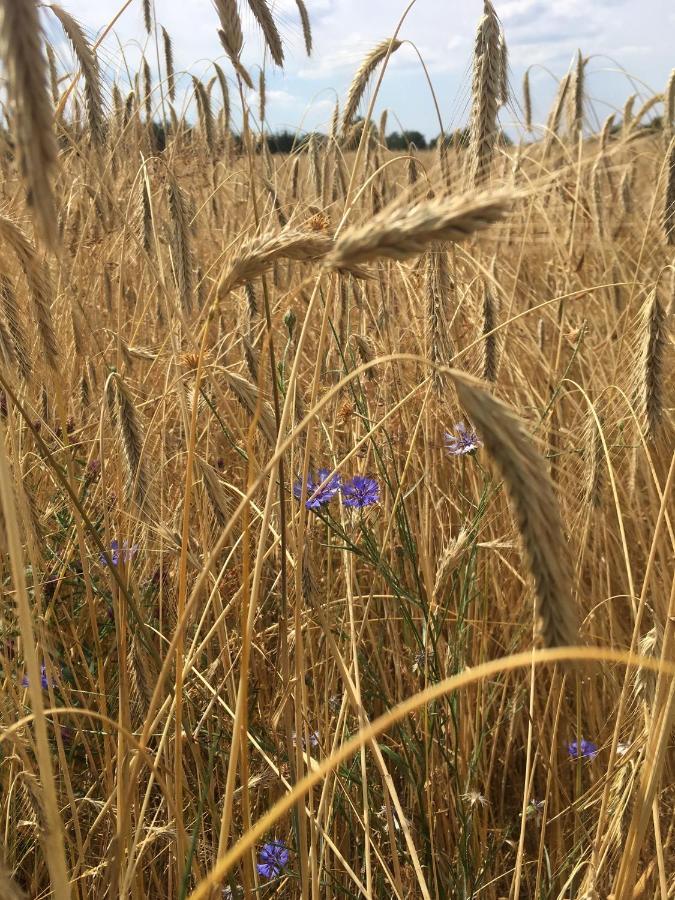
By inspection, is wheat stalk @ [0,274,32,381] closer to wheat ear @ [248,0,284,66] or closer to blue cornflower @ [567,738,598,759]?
wheat ear @ [248,0,284,66]

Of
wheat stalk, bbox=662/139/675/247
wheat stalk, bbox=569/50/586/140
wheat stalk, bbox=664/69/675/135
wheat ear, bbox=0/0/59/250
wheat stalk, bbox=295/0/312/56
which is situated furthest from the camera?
wheat stalk, bbox=569/50/586/140

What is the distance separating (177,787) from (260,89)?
4.02ft

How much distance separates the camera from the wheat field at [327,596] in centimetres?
78

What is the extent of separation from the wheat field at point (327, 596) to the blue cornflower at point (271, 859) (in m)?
0.01

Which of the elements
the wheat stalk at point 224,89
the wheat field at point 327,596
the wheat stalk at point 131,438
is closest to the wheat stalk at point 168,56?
the wheat stalk at point 224,89

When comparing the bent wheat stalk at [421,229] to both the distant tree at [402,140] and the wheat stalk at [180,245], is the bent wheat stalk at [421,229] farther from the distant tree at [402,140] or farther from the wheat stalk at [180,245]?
the distant tree at [402,140]

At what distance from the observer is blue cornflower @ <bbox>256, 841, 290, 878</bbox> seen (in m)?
1.42

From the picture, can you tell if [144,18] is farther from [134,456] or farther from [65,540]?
[134,456]

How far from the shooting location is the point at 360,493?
5.61 feet

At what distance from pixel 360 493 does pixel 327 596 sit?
0.81ft

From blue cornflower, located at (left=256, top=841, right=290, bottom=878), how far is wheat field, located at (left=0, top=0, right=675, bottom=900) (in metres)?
0.01

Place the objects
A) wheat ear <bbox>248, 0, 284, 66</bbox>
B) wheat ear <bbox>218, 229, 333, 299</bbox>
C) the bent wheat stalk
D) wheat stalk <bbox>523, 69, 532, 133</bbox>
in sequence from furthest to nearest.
Result: wheat stalk <bbox>523, 69, 532, 133</bbox> → wheat ear <bbox>248, 0, 284, 66</bbox> → wheat ear <bbox>218, 229, 333, 299</bbox> → the bent wheat stalk

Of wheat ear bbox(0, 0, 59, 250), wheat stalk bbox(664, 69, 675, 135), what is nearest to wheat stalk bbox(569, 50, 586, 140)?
wheat stalk bbox(664, 69, 675, 135)

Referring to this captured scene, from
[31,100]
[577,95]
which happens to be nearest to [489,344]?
[31,100]
